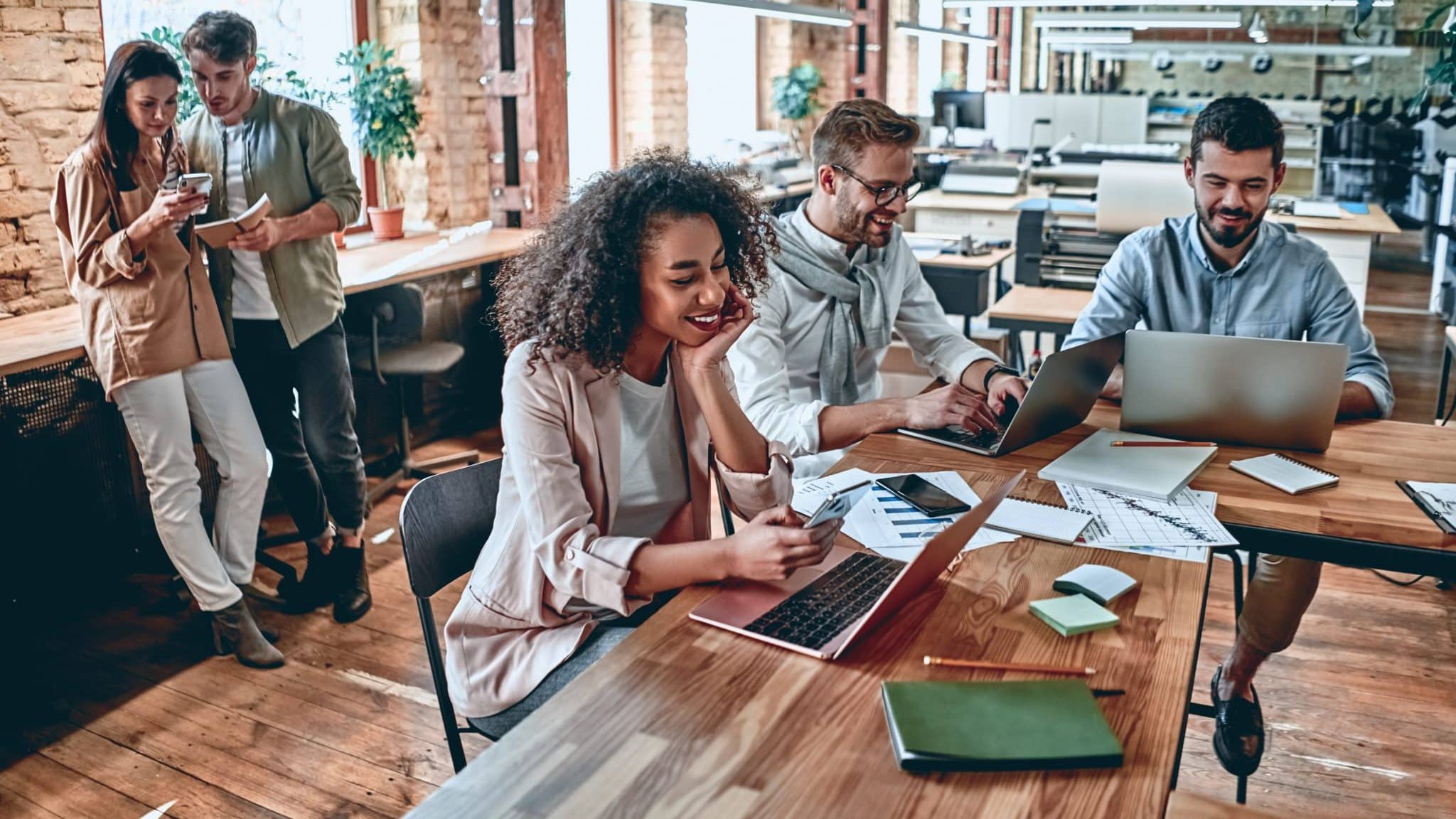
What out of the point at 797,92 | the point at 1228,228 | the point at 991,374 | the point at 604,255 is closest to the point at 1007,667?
the point at 604,255

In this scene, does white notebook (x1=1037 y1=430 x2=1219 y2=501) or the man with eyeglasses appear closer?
white notebook (x1=1037 y1=430 x2=1219 y2=501)

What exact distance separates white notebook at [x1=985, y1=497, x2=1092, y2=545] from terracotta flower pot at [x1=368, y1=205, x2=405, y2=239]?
3.72 m

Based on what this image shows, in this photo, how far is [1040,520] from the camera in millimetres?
1951

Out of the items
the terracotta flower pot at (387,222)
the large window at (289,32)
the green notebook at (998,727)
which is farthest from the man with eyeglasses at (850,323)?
the terracotta flower pot at (387,222)

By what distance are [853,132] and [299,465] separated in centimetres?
193

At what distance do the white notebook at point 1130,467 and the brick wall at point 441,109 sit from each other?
381 centimetres

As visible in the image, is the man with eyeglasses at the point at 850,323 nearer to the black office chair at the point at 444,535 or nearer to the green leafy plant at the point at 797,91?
the black office chair at the point at 444,535

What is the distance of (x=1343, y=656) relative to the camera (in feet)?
10.5

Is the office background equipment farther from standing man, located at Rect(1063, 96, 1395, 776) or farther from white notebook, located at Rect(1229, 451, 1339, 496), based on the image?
standing man, located at Rect(1063, 96, 1395, 776)

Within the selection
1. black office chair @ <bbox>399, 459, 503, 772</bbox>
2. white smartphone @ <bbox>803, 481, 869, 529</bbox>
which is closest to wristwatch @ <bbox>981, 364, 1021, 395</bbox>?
white smartphone @ <bbox>803, 481, 869, 529</bbox>

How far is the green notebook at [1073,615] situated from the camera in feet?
5.10

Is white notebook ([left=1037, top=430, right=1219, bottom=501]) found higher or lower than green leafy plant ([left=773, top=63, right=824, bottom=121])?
lower

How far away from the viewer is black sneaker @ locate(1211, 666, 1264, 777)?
2.54 meters

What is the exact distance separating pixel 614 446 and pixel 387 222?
11.8 ft
